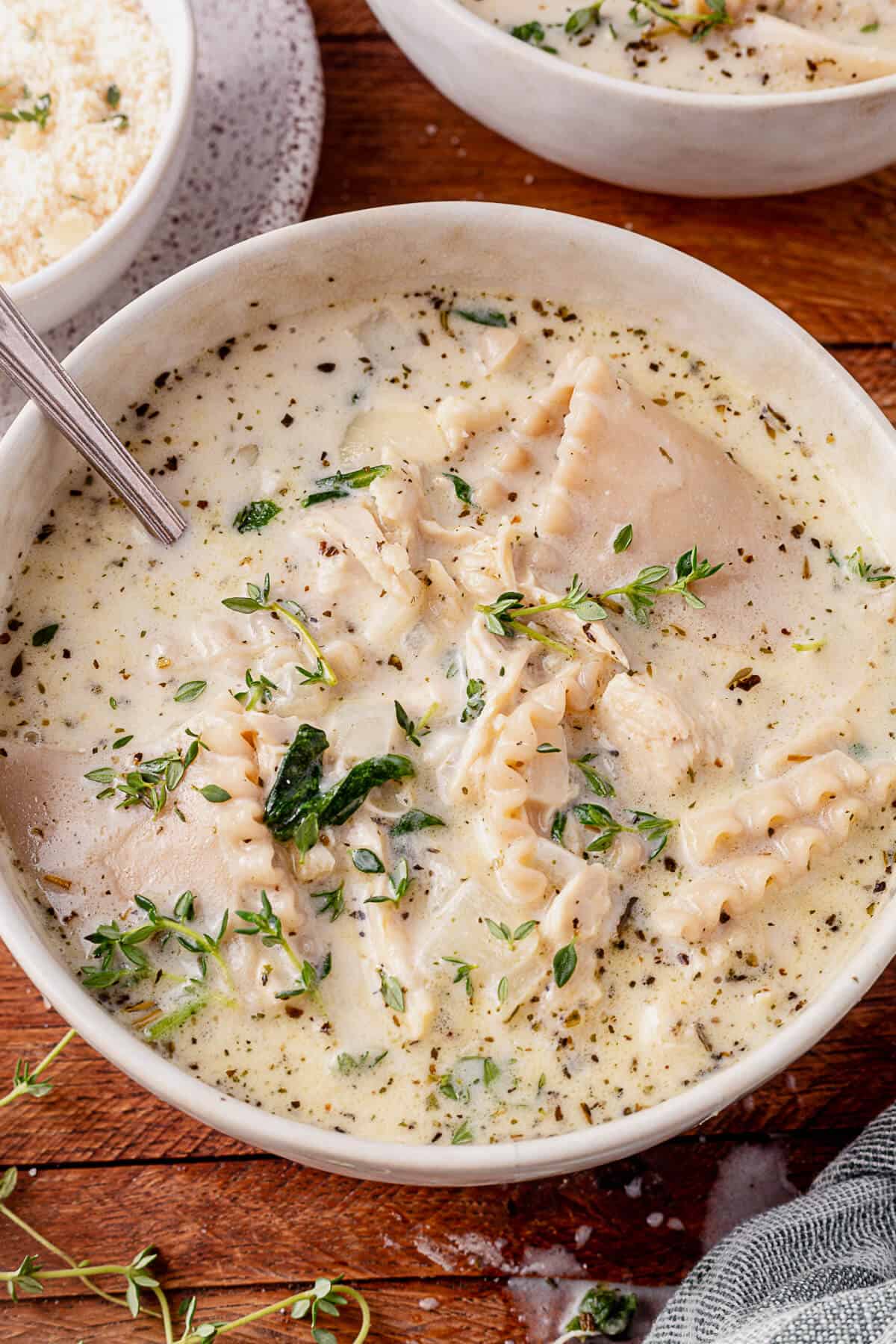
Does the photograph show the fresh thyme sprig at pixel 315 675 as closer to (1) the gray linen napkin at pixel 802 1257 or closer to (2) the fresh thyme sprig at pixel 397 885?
(2) the fresh thyme sprig at pixel 397 885

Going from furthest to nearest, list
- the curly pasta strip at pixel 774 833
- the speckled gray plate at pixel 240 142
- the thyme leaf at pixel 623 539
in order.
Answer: the speckled gray plate at pixel 240 142, the thyme leaf at pixel 623 539, the curly pasta strip at pixel 774 833

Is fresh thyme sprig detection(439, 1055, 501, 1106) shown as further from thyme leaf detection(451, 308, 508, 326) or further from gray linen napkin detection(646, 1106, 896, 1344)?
thyme leaf detection(451, 308, 508, 326)

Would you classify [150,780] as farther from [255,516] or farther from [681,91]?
[681,91]

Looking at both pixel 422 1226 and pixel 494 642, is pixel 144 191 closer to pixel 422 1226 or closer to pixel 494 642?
pixel 494 642

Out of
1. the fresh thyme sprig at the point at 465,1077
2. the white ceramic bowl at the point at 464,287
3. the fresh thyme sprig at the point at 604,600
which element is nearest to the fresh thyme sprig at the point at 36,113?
the white ceramic bowl at the point at 464,287

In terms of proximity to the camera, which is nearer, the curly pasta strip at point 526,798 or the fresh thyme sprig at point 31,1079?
the curly pasta strip at point 526,798

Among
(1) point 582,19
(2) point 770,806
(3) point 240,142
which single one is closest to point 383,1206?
(2) point 770,806

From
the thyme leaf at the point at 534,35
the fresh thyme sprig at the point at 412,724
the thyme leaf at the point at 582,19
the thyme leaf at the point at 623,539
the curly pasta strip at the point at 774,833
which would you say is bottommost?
the curly pasta strip at the point at 774,833
